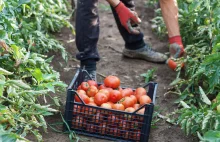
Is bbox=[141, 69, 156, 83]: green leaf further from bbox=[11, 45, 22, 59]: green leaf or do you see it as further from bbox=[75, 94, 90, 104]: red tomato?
bbox=[11, 45, 22, 59]: green leaf

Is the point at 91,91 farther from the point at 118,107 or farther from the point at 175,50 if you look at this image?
the point at 175,50

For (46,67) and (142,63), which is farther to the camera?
(142,63)

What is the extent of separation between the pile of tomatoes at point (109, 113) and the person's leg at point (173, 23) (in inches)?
47.3

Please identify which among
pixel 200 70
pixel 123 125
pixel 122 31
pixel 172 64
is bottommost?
pixel 123 125

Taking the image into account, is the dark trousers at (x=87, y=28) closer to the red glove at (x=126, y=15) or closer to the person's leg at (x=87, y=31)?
the person's leg at (x=87, y=31)

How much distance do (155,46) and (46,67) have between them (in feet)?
6.72

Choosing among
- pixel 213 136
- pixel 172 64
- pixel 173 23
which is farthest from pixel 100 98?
pixel 173 23

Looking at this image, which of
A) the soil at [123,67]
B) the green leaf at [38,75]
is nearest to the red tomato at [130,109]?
the soil at [123,67]

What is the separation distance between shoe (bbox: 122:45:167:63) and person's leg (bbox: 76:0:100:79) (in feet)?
2.91

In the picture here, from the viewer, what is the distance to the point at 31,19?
4164mm

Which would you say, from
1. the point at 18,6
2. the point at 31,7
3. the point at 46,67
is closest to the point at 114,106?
the point at 46,67

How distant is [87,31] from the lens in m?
3.77

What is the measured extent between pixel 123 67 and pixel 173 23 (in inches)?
26.0

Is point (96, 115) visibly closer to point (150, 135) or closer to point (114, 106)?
point (114, 106)
